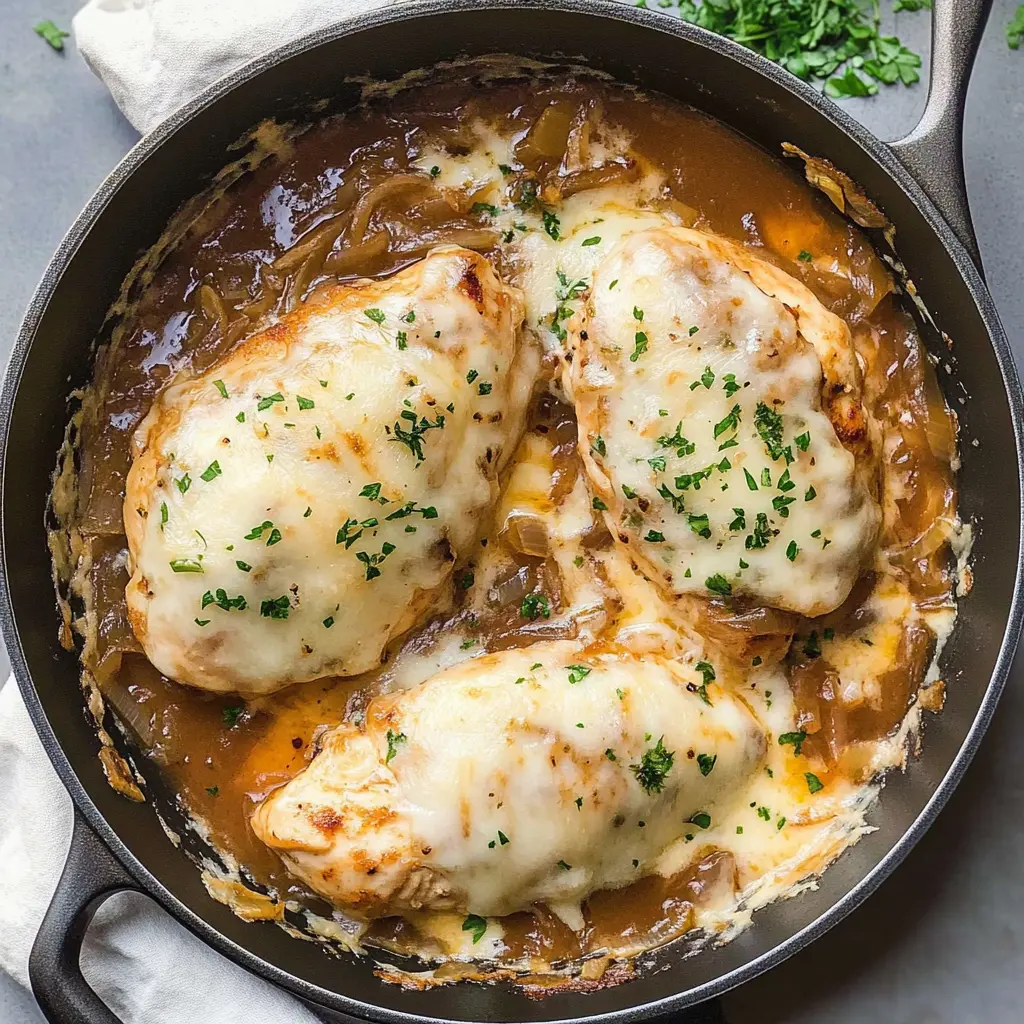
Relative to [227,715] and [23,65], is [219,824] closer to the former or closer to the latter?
[227,715]

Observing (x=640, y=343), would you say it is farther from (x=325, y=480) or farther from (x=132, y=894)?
(x=132, y=894)

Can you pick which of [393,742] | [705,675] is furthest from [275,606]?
[705,675]

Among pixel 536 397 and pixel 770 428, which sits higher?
pixel 536 397

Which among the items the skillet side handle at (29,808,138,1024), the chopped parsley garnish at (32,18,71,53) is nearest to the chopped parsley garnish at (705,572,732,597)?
the skillet side handle at (29,808,138,1024)

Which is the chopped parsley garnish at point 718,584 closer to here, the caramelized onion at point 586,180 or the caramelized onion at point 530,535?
the caramelized onion at point 530,535

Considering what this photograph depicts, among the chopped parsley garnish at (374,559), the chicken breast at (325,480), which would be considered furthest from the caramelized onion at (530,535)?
Result: the chopped parsley garnish at (374,559)

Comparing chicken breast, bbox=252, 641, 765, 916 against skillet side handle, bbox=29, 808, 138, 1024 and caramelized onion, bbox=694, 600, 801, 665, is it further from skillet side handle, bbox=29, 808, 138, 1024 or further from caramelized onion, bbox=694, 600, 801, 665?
skillet side handle, bbox=29, 808, 138, 1024
